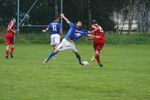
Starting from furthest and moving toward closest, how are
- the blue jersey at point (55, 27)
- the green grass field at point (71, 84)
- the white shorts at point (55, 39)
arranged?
the white shorts at point (55, 39) → the blue jersey at point (55, 27) → the green grass field at point (71, 84)

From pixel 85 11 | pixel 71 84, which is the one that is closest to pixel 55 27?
pixel 71 84

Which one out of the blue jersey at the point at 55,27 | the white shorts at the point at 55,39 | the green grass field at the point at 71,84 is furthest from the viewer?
the white shorts at the point at 55,39

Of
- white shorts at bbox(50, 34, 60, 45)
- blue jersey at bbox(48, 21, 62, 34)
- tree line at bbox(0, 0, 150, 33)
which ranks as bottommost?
tree line at bbox(0, 0, 150, 33)

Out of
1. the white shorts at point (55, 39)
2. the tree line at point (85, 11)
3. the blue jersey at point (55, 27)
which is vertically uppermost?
the blue jersey at point (55, 27)

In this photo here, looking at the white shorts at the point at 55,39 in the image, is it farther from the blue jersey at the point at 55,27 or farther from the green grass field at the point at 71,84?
the green grass field at the point at 71,84

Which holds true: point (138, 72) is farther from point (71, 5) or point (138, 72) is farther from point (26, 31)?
point (71, 5)

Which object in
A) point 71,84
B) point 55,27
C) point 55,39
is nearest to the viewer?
point 71,84

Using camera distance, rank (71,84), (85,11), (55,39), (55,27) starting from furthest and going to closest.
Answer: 1. (85,11)
2. (55,39)
3. (55,27)
4. (71,84)

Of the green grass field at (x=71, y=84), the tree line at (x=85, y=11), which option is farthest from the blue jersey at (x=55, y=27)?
the tree line at (x=85, y=11)

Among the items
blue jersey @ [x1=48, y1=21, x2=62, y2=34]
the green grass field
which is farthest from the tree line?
the green grass field

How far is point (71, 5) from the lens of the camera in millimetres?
45500

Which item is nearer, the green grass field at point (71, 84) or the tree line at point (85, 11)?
→ the green grass field at point (71, 84)

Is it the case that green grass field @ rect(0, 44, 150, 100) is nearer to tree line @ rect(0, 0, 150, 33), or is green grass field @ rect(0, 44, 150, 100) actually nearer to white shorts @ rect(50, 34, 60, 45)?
white shorts @ rect(50, 34, 60, 45)

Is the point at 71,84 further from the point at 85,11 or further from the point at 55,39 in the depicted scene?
the point at 85,11
